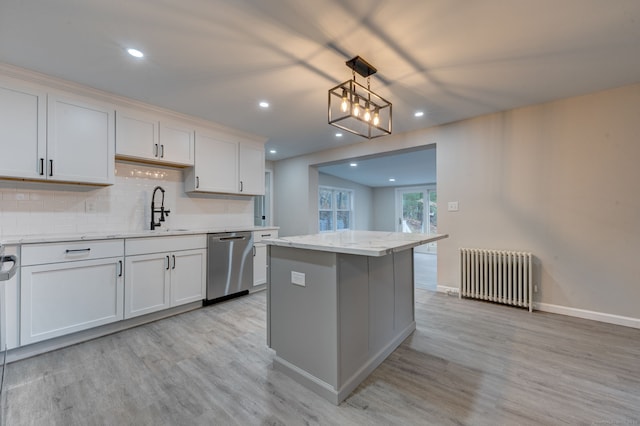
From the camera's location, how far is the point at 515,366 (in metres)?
2.04

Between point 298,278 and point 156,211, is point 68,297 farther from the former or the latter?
point 298,278

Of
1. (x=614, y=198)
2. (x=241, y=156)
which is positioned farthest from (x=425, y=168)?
(x=241, y=156)

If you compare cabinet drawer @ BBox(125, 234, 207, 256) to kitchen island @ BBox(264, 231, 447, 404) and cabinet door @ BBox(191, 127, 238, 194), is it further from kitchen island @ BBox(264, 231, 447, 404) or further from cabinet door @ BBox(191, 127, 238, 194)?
kitchen island @ BBox(264, 231, 447, 404)

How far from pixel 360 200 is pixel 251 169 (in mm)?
5557

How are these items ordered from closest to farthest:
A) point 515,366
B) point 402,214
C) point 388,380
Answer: point 388,380
point 515,366
point 402,214

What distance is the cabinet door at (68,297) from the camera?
2176mm

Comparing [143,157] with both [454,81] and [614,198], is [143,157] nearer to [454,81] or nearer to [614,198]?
[454,81]

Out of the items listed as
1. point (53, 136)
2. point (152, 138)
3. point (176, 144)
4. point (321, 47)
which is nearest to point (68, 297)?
point (53, 136)

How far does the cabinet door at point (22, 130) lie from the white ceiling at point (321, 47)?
0.90ft

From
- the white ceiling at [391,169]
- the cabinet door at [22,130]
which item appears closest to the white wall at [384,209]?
the white ceiling at [391,169]

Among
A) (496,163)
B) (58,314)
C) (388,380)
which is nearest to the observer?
(388,380)

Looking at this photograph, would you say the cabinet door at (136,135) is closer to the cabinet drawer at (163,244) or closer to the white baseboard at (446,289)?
the cabinet drawer at (163,244)

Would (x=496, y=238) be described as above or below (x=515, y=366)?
above

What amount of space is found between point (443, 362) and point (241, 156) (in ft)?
11.8
